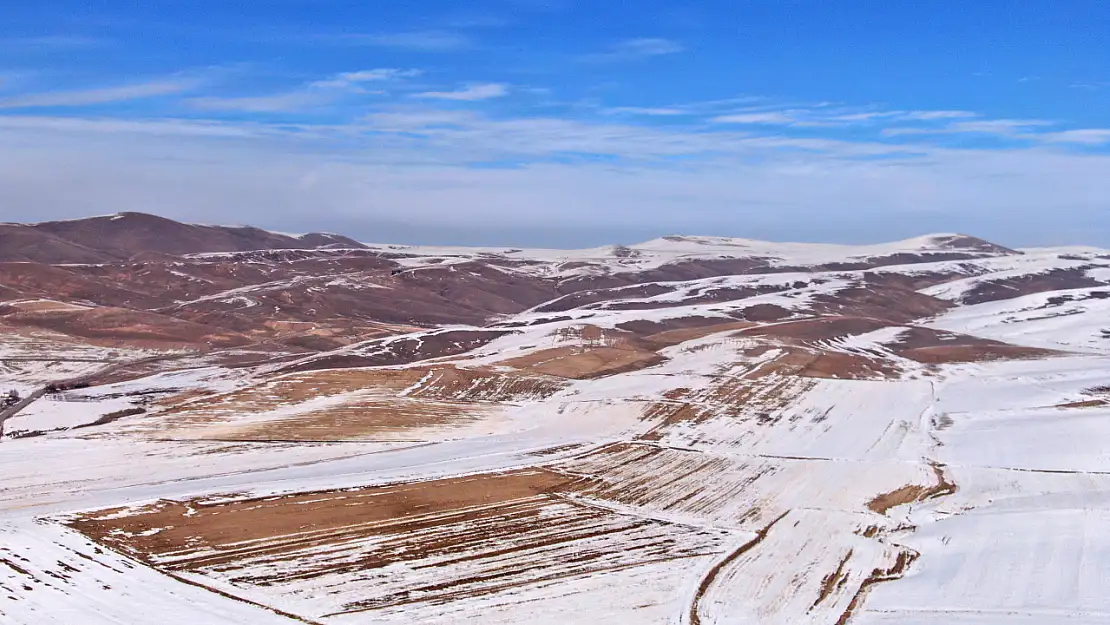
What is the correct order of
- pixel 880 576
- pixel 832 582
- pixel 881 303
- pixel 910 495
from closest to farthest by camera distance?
1. pixel 832 582
2. pixel 880 576
3. pixel 910 495
4. pixel 881 303

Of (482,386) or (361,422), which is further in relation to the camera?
(482,386)

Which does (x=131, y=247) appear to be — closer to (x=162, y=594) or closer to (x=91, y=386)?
(x=91, y=386)

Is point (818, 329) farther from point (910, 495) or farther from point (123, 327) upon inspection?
point (123, 327)

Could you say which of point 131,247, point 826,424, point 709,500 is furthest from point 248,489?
point 131,247

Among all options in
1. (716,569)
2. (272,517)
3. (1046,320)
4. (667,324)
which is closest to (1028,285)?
(1046,320)

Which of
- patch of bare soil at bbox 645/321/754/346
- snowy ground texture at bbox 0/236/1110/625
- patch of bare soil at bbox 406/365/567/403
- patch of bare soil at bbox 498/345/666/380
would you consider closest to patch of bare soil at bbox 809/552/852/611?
snowy ground texture at bbox 0/236/1110/625
